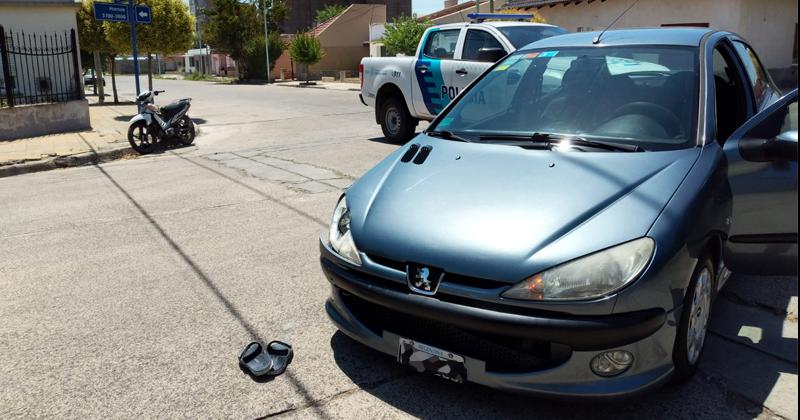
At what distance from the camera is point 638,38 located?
13.5 ft

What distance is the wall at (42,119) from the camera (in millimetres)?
12773

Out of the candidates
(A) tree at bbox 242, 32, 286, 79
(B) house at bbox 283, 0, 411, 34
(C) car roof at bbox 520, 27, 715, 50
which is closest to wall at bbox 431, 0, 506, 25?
(A) tree at bbox 242, 32, 286, 79

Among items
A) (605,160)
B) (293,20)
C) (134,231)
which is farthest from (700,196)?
(293,20)

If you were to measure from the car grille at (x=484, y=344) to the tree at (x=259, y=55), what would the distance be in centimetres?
5045

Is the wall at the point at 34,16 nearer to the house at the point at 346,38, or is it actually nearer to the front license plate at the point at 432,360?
the front license plate at the point at 432,360

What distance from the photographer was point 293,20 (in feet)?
260

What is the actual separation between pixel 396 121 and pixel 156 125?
4421 mm

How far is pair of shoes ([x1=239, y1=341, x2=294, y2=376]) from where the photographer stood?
127 inches

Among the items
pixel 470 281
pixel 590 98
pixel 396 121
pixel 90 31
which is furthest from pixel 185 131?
pixel 90 31

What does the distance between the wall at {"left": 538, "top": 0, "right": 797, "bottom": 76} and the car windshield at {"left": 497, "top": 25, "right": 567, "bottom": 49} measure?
13.7 m

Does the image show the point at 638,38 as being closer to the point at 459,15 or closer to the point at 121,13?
the point at 121,13

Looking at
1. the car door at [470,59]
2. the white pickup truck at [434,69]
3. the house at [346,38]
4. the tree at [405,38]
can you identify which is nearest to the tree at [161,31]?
the white pickup truck at [434,69]

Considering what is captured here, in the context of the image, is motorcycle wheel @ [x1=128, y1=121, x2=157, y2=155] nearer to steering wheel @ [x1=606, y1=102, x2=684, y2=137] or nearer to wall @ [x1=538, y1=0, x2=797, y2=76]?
steering wheel @ [x1=606, y1=102, x2=684, y2=137]

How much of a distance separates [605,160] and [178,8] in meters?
18.0
